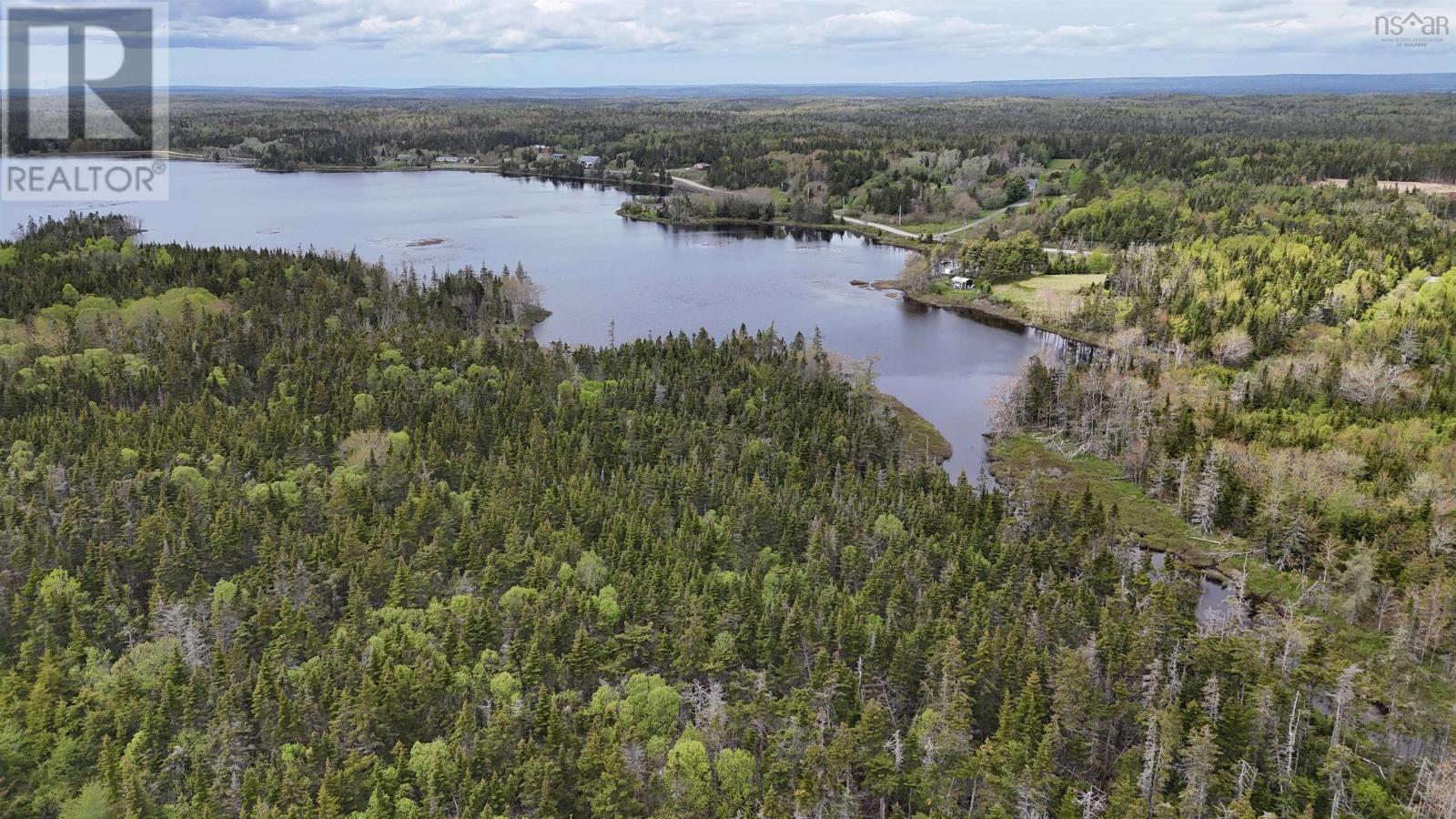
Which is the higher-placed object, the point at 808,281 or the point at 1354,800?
the point at 808,281

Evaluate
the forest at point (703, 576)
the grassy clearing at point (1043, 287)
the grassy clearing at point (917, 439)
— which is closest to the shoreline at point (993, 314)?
the grassy clearing at point (1043, 287)

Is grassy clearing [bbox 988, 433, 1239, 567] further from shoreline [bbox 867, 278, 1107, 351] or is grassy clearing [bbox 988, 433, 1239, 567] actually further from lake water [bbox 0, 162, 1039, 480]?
shoreline [bbox 867, 278, 1107, 351]

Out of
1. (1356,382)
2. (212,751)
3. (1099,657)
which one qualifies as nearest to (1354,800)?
(1099,657)

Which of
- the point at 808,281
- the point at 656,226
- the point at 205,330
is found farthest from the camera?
the point at 656,226

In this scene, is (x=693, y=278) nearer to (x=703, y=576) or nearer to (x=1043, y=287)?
(x=1043, y=287)

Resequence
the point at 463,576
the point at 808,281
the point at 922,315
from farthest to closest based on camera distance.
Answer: the point at 808,281 → the point at 922,315 → the point at 463,576

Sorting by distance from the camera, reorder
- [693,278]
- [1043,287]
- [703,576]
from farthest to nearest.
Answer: [693,278]
[1043,287]
[703,576]

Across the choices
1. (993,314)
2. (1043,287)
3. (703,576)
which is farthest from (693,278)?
(703,576)

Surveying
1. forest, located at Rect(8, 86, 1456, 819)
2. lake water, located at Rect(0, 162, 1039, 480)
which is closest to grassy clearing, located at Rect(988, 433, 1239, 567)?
forest, located at Rect(8, 86, 1456, 819)

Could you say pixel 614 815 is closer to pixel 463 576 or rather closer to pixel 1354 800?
pixel 463 576
